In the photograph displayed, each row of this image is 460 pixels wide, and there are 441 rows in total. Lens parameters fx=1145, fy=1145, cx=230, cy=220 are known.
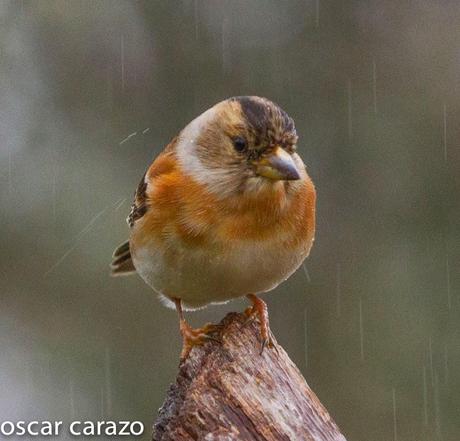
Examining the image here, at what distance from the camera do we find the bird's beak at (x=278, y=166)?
461cm

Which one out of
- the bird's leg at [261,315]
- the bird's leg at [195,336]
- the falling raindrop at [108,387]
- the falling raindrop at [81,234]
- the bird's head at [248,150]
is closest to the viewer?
the bird's leg at [261,315]

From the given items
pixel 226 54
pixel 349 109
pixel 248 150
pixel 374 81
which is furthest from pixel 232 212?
pixel 374 81

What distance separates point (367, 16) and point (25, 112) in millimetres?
2903

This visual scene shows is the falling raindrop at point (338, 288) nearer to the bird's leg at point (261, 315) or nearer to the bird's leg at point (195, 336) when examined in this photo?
the bird's leg at point (261, 315)

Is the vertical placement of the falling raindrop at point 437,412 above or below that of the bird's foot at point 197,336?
below

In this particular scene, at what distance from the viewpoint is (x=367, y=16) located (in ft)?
31.0

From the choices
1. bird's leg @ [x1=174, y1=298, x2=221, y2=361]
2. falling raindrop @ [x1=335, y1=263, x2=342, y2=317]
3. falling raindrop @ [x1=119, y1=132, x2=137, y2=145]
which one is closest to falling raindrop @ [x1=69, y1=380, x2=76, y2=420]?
falling raindrop @ [x1=119, y1=132, x2=137, y2=145]

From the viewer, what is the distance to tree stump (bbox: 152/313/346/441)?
3754mm

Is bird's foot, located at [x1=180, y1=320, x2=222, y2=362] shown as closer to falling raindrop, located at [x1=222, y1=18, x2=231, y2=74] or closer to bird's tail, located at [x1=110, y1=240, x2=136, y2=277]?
bird's tail, located at [x1=110, y1=240, x2=136, y2=277]

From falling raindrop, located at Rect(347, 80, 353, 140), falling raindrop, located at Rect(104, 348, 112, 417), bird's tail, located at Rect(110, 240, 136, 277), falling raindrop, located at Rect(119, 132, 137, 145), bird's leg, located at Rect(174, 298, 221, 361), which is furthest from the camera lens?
falling raindrop, located at Rect(347, 80, 353, 140)

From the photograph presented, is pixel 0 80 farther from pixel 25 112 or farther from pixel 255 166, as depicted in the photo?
pixel 255 166

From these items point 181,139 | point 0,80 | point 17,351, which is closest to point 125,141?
point 0,80

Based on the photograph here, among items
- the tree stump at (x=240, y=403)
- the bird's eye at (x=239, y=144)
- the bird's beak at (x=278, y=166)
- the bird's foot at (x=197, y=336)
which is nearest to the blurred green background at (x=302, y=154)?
the bird's foot at (x=197, y=336)

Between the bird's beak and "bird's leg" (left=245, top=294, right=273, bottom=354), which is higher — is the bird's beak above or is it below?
above
